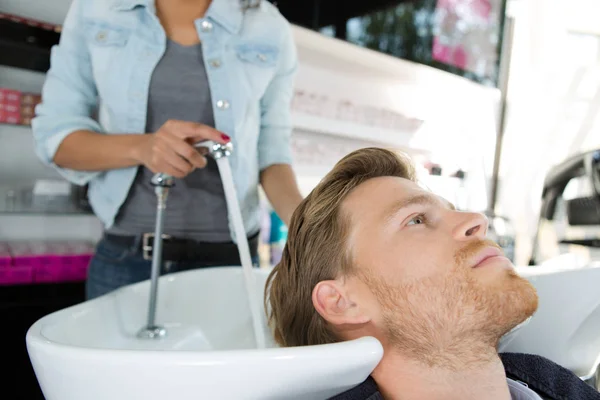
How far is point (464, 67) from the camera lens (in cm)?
312

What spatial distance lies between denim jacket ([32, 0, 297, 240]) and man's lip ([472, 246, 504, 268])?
0.62 metres

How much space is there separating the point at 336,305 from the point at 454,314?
0.64ft

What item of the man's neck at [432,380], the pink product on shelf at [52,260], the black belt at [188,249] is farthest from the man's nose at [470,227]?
the pink product on shelf at [52,260]

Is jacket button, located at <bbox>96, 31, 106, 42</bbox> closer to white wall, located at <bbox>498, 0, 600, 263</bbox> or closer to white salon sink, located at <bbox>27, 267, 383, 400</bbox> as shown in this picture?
white salon sink, located at <bbox>27, 267, 383, 400</bbox>

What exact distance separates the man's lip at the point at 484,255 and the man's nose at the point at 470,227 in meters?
0.03

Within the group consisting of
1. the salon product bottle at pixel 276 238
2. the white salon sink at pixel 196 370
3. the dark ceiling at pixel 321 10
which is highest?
the dark ceiling at pixel 321 10

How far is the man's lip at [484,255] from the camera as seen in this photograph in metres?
0.89

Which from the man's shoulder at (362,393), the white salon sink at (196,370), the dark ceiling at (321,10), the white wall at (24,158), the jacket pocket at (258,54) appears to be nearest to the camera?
the white salon sink at (196,370)

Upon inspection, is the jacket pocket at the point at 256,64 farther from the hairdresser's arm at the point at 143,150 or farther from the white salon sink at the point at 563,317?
the white salon sink at the point at 563,317

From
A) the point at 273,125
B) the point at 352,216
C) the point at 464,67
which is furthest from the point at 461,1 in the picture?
the point at 352,216

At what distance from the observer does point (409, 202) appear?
969 mm

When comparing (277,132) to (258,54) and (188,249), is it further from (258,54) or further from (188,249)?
(188,249)

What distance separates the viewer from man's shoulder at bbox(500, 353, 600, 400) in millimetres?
990

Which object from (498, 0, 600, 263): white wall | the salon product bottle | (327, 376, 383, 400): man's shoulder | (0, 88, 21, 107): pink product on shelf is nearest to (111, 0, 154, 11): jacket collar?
(0, 88, 21, 107): pink product on shelf
